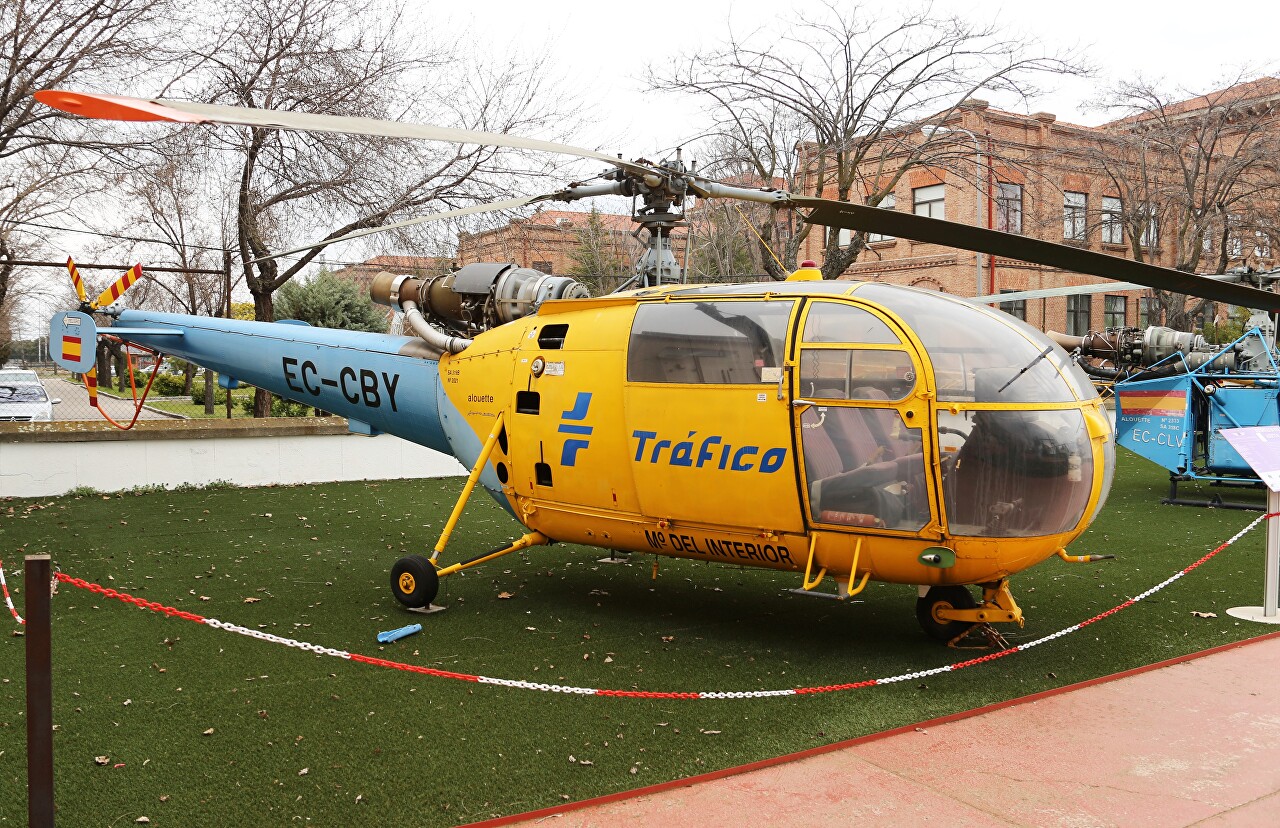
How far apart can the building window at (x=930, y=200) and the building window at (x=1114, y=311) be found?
967cm

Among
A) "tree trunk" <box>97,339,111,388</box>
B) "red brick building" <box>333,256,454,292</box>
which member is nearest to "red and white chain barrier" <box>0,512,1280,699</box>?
"red brick building" <box>333,256,454,292</box>

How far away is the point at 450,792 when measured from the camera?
4395 millimetres

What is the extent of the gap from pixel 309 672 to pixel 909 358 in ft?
13.2

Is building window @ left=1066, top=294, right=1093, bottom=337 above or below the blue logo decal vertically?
above

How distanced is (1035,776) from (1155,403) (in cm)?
1077

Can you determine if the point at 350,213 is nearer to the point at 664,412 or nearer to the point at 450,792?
the point at 664,412

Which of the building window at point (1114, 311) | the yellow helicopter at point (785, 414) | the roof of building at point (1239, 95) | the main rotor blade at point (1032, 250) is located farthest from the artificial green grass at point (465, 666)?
the building window at point (1114, 311)

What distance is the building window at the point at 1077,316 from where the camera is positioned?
35.3 metres

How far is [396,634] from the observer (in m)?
6.80

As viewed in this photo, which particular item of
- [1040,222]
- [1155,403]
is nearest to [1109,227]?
[1040,222]

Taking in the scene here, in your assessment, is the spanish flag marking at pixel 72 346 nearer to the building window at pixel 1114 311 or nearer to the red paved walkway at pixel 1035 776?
the red paved walkway at pixel 1035 776

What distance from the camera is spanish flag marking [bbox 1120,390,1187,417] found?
13.6 meters

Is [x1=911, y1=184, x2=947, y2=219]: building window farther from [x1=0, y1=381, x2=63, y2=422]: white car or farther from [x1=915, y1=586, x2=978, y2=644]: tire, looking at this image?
[x1=915, y1=586, x2=978, y2=644]: tire

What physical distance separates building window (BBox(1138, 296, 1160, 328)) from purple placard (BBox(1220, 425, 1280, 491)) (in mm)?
23958
